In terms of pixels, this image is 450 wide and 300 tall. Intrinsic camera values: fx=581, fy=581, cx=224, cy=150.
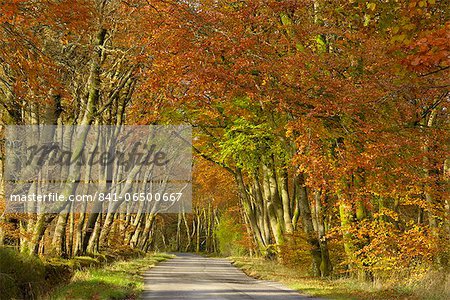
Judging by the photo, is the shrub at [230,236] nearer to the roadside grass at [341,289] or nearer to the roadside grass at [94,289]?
the roadside grass at [341,289]

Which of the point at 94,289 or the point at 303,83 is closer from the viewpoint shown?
the point at 94,289

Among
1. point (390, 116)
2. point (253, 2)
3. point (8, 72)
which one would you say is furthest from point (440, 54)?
point (8, 72)

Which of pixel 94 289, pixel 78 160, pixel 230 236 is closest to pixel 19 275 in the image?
pixel 94 289

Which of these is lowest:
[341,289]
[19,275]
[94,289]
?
[341,289]

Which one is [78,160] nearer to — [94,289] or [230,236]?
[94,289]

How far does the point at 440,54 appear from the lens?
10.7 m

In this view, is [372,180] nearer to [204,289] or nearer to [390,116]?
[390,116]

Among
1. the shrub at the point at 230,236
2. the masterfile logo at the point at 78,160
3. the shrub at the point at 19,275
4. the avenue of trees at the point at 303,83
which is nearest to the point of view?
the shrub at the point at 19,275

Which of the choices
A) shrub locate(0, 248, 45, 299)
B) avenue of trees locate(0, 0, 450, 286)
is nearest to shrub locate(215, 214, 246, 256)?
avenue of trees locate(0, 0, 450, 286)

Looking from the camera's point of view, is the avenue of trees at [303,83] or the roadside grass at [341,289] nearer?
the roadside grass at [341,289]

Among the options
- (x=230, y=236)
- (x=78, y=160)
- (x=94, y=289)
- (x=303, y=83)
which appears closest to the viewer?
(x=94, y=289)

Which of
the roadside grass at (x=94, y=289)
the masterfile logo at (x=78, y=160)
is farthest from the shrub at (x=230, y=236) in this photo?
the roadside grass at (x=94, y=289)

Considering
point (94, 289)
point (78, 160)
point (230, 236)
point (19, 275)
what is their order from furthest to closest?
point (230, 236), point (78, 160), point (94, 289), point (19, 275)

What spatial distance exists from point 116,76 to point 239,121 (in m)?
6.37
